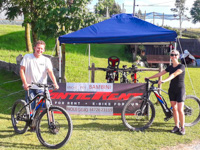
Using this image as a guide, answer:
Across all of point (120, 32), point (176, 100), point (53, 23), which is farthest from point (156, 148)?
point (53, 23)

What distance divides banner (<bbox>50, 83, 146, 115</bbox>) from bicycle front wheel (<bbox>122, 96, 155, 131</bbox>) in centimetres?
63

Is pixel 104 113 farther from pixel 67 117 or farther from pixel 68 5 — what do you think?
pixel 68 5

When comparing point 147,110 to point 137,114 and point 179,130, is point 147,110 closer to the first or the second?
point 137,114

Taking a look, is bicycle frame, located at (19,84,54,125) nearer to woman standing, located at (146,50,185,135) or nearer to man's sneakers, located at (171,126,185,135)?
woman standing, located at (146,50,185,135)

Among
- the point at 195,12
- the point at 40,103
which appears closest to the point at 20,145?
the point at 40,103

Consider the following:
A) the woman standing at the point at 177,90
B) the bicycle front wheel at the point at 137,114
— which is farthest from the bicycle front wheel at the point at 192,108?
the bicycle front wheel at the point at 137,114

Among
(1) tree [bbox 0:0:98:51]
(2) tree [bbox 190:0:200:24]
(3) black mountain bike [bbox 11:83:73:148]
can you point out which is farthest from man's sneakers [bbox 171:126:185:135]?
(2) tree [bbox 190:0:200:24]

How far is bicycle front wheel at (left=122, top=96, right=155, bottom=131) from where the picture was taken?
19.5 ft

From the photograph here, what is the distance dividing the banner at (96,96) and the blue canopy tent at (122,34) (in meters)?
1.40

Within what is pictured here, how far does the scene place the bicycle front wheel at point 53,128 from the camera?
480 centimetres

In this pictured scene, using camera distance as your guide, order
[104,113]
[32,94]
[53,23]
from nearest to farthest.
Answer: [32,94] → [104,113] → [53,23]

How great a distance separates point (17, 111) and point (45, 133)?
1.10 metres

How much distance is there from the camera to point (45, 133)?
4.89 meters

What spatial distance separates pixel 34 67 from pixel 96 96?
85.1 inches
